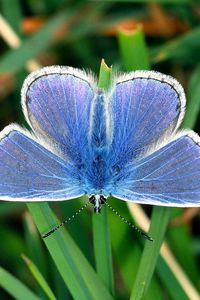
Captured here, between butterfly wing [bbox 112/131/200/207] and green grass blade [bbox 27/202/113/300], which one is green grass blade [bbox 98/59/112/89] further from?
green grass blade [bbox 27/202/113/300]

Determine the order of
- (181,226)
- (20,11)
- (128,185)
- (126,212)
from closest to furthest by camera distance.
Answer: (128,185) < (126,212) < (181,226) < (20,11)

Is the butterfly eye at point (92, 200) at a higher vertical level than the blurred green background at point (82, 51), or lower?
lower

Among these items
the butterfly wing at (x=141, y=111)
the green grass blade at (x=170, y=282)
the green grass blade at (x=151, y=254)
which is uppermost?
the butterfly wing at (x=141, y=111)

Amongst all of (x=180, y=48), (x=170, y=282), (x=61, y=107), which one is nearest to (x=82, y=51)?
(x=180, y=48)

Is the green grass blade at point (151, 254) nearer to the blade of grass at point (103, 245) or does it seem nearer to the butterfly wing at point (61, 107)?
the blade of grass at point (103, 245)

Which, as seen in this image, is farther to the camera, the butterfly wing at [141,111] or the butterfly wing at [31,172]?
the butterfly wing at [141,111]

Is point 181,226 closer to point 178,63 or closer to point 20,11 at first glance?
point 178,63

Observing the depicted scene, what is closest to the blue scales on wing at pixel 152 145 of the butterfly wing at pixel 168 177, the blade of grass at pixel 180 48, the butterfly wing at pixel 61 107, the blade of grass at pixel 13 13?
the butterfly wing at pixel 168 177

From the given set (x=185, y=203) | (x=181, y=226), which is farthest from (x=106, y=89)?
(x=181, y=226)
